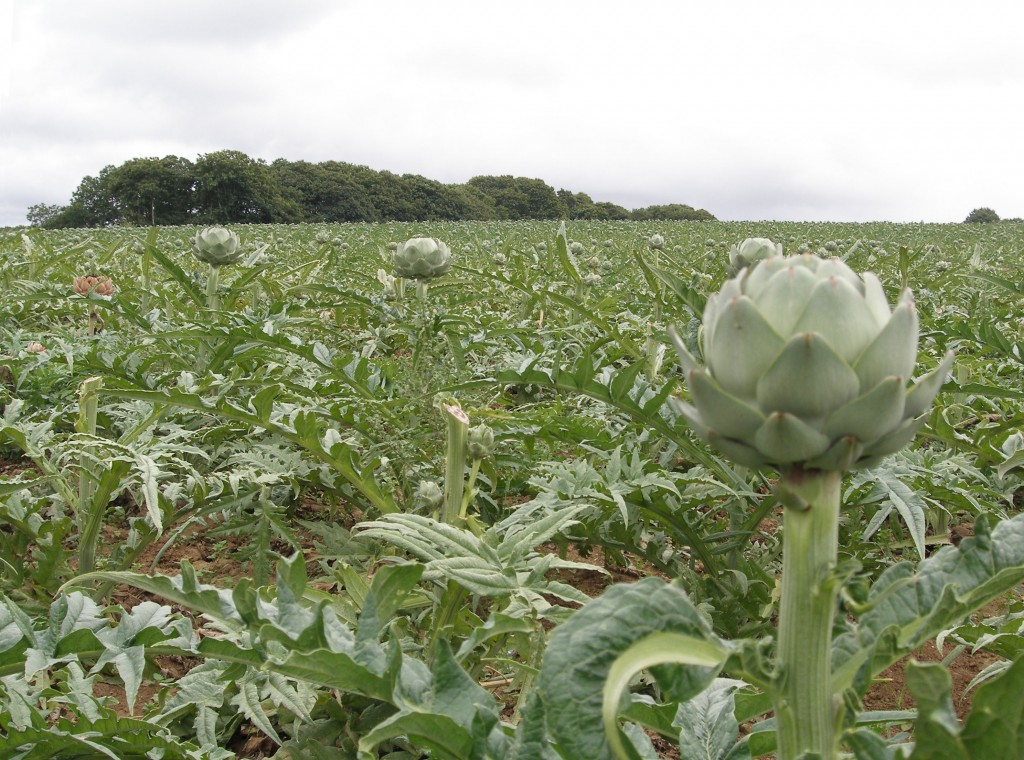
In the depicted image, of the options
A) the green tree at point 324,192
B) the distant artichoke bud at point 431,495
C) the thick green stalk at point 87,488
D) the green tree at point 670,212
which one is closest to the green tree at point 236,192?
the green tree at point 324,192

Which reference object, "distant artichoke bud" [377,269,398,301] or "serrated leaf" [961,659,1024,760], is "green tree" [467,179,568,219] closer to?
"distant artichoke bud" [377,269,398,301]

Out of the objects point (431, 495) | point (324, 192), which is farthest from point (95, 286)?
point (324, 192)

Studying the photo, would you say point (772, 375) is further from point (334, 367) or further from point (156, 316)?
point (156, 316)

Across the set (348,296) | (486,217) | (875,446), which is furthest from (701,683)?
(486,217)

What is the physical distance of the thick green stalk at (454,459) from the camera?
3.67 feet

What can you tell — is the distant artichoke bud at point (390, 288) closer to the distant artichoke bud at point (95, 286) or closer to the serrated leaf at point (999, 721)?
the distant artichoke bud at point (95, 286)

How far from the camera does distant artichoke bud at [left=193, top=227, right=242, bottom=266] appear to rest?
247cm

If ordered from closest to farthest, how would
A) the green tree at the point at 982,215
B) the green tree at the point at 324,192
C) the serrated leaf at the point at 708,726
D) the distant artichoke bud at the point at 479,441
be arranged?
the serrated leaf at the point at 708,726, the distant artichoke bud at the point at 479,441, the green tree at the point at 982,215, the green tree at the point at 324,192

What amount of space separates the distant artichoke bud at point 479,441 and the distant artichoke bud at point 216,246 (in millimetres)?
1465

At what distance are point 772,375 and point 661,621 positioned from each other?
0.16m

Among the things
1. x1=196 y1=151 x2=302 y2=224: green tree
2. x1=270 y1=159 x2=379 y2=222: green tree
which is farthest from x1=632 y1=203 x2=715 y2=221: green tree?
x1=196 y1=151 x2=302 y2=224: green tree

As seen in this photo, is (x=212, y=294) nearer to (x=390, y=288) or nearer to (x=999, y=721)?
(x=390, y=288)

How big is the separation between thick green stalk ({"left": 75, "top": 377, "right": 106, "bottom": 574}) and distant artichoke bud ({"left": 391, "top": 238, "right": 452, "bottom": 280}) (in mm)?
1088

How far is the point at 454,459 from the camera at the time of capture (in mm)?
1161
